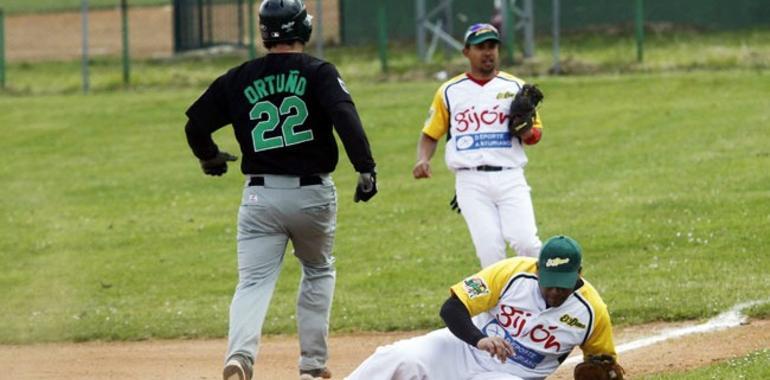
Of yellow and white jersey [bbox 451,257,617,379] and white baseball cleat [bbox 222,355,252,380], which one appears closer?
yellow and white jersey [bbox 451,257,617,379]

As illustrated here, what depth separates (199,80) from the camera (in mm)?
25562

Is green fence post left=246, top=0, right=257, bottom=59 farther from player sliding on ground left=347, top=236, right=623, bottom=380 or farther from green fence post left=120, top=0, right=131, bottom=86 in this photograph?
player sliding on ground left=347, top=236, right=623, bottom=380

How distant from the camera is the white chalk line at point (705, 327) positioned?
9.56 m

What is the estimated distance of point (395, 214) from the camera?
1542cm

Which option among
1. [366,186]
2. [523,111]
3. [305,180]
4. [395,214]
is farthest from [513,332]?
[395,214]

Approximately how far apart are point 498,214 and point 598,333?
2388 mm

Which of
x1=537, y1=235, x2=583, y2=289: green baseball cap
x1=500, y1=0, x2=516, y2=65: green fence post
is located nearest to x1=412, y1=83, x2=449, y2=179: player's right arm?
x1=537, y1=235, x2=583, y2=289: green baseball cap

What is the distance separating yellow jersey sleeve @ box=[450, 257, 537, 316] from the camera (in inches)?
274

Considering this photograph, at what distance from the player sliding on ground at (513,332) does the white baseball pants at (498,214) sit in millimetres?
2049

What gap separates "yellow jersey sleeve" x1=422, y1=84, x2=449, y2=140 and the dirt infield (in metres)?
1.58

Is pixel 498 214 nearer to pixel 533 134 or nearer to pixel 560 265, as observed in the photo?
pixel 533 134

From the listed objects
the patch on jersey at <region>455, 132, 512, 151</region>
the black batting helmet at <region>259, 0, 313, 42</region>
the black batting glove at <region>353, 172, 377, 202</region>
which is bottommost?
the patch on jersey at <region>455, 132, 512, 151</region>

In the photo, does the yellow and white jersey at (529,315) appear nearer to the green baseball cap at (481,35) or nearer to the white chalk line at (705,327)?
the white chalk line at (705,327)

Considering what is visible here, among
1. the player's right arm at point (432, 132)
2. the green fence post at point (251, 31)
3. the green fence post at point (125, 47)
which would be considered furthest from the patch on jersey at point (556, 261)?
the green fence post at point (125, 47)
